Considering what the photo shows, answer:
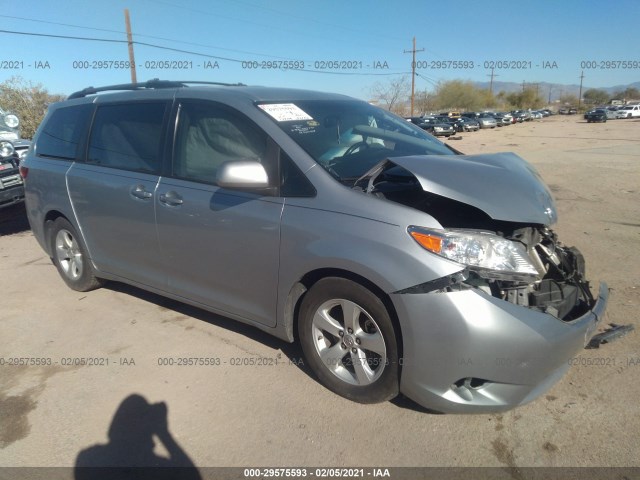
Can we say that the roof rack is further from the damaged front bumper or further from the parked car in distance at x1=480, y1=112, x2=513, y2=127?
the parked car in distance at x1=480, y1=112, x2=513, y2=127

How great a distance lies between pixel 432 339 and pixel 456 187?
32.6 inches

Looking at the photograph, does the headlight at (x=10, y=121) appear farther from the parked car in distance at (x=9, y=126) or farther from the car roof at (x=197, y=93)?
the car roof at (x=197, y=93)

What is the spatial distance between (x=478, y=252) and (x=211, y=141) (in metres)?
1.96

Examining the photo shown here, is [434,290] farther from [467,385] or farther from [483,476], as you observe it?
[483,476]

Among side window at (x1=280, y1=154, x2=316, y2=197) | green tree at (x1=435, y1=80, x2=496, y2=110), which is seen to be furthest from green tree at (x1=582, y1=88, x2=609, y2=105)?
side window at (x1=280, y1=154, x2=316, y2=197)

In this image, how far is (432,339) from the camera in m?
2.33

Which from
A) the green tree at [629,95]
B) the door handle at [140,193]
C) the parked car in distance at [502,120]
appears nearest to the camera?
the door handle at [140,193]

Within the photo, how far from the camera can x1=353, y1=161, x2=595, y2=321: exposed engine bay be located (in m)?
2.35

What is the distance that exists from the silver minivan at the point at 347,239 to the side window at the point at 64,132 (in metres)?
0.34

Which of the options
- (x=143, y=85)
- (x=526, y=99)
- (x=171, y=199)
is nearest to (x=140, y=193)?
(x=171, y=199)

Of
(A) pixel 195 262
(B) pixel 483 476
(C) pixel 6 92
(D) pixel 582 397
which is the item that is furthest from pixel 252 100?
(C) pixel 6 92

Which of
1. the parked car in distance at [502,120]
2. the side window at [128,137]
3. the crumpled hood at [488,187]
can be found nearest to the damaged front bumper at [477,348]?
the crumpled hood at [488,187]

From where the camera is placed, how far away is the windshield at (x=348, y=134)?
9.85ft

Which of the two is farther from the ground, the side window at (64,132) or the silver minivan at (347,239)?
the side window at (64,132)
